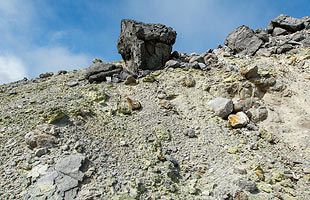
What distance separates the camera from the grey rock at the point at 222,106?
16734mm

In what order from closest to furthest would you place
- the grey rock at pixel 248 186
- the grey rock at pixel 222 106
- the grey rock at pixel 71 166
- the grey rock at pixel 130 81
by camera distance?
the grey rock at pixel 71 166, the grey rock at pixel 248 186, the grey rock at pixel 222 106, the grey rock at pixel 130 81

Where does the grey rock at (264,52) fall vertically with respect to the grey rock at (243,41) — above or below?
below

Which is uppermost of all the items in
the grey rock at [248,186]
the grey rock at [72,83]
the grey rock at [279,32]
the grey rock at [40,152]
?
the grey rock at [279,32]

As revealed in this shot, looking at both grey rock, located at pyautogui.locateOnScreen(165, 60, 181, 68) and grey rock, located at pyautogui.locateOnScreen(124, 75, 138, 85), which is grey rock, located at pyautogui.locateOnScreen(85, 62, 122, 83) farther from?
grey rock, located at pyautogui.locateOnScreen(165, 60, 181, 68)

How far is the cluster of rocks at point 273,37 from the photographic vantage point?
78.0 feet

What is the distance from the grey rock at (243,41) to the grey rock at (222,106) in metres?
8.01

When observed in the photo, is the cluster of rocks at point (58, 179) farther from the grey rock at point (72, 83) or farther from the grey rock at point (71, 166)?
the grey rock at point (72, 83)

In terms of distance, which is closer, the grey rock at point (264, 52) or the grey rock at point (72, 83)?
the grey rock at point (72, 83)

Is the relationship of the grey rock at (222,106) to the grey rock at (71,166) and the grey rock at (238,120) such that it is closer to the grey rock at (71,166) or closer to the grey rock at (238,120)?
the grey rock at (238,120)

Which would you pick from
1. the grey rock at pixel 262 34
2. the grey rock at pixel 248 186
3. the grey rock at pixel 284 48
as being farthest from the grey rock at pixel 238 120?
the grey rock at pixel 262 34

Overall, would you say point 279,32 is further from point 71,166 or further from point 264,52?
point 71,166

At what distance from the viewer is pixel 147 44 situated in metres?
22.2

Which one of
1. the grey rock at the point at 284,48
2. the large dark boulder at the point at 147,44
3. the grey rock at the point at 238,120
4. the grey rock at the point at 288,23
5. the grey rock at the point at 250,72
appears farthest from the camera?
the grey rock at the point at 288,23

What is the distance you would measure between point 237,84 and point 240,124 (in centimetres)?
318
